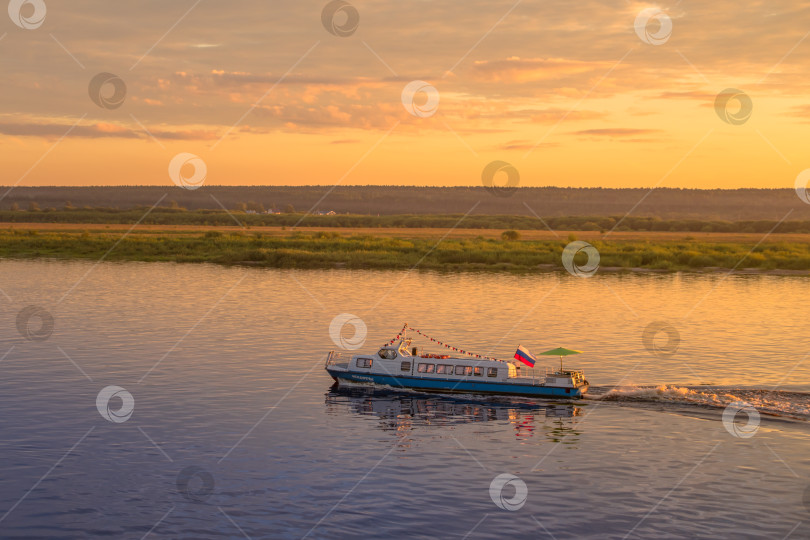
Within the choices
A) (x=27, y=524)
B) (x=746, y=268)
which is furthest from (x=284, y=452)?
(x=746, y=268)

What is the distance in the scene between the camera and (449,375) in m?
58.9

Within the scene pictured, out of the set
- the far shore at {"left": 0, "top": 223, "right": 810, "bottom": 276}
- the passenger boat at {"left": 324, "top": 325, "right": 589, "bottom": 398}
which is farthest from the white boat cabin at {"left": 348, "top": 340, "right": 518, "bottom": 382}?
the far shore at {"left": 0, "top": 223, "right": 810, "bottom": 276}

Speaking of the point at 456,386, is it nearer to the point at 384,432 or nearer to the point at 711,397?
the point at 384,432

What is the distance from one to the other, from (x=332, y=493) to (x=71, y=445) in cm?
1557

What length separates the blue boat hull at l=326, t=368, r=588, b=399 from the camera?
5706 cm

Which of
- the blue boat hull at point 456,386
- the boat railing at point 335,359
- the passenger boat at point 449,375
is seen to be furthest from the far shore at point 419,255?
the blue boat hull at point 456,386

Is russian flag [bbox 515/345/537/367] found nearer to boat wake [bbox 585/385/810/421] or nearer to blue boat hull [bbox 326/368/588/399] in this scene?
blue boat hull [bbox 326/368/588/399]

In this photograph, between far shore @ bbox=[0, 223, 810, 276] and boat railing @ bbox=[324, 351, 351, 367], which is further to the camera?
far shore @ bbox=[0, 223, 810, 276]

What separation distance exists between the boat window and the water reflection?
164 centimetres

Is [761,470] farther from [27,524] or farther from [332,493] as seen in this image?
[27,524]

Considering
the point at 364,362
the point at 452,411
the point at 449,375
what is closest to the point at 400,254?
the point at 364,362

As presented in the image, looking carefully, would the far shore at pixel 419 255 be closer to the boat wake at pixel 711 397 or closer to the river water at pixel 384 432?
the river water at pixel 384 432

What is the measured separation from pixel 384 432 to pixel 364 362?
11901 mm

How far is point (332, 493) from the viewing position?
38.4m
